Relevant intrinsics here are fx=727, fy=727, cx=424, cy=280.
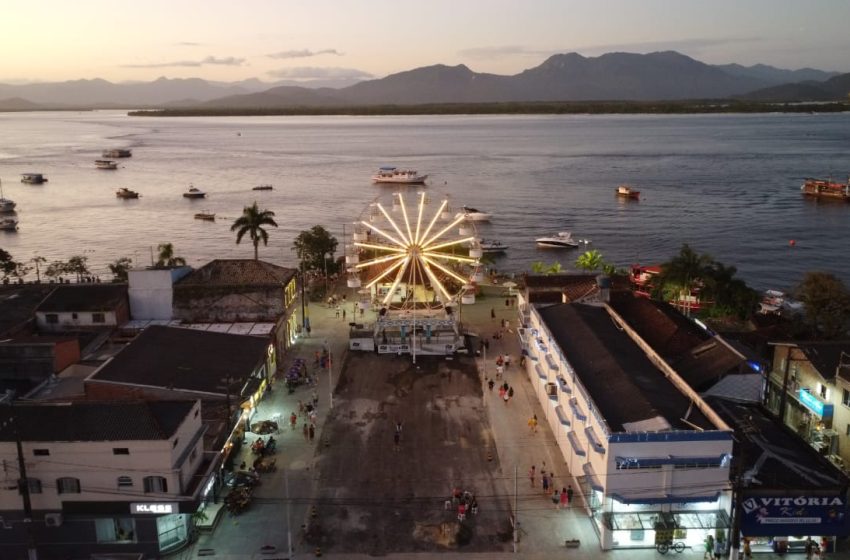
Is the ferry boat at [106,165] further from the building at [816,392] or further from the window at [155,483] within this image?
the building at [816,392]

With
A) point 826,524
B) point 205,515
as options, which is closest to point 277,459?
point 205,515

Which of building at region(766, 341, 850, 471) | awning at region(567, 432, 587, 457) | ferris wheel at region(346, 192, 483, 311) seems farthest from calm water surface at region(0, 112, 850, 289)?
awning at region(567, 432, 587, 457)

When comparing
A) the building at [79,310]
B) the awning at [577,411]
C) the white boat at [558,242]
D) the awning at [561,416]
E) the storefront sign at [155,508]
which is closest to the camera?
the storefront sign at [155,508]

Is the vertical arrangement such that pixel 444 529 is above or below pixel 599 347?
below

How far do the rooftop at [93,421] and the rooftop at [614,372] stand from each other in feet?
54.7

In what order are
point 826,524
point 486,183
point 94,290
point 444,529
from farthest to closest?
point 486,183 < point 94,290 < point 444,529 < point 826,524

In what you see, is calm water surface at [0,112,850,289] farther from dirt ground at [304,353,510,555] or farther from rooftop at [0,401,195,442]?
rooftop at [0,401,195,442]

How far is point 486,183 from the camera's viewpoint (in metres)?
152

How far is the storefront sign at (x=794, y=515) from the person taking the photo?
2517 cm

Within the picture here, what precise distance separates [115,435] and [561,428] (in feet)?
62.3

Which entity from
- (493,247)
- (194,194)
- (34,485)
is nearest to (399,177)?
(194,194)

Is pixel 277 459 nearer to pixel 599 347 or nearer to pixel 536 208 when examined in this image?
pixel 599 347

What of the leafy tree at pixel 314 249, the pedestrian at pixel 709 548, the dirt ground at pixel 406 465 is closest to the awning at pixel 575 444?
the dirt ground at pixel 406 465

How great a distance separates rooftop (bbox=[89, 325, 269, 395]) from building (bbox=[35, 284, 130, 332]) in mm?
7544
